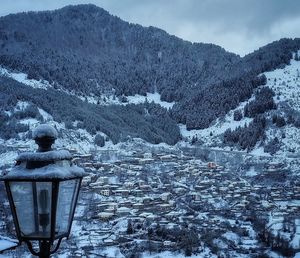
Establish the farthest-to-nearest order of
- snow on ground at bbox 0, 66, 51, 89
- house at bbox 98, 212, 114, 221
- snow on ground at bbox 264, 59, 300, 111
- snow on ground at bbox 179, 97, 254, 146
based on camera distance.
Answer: snow on ground at bbox 264, 59, 300, 111 < snow on ground at bbox 0, 66, 51, 89 < snow on ground at bbox 179, 97, 254, 146 < house at bbox 98, 212, 114, 221

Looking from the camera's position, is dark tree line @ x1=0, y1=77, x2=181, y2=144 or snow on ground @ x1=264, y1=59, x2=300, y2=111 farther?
snow on ground @ x1=264, y1=59, x2=300, y2=111

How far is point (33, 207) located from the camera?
106 inches

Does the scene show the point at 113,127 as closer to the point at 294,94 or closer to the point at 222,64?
the point at 294,94

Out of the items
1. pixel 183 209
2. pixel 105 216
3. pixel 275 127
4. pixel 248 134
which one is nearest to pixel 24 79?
pixel 248 134

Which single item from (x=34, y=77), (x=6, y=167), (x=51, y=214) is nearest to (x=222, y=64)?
(x=34, y=77)

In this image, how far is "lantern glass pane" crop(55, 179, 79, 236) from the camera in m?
2.74

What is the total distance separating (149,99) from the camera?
91875mm

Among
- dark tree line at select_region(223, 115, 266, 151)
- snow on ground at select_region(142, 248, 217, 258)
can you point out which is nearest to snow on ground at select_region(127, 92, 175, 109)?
dark tree line at select_region(223, 115, 266, 151)

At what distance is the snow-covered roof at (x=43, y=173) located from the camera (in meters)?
2.65

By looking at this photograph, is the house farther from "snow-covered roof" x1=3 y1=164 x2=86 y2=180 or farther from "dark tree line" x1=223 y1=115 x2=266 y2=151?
"dark tree line" x1=223 y1=115 x2=266 y2=151

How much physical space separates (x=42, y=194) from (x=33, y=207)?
0.08 metres

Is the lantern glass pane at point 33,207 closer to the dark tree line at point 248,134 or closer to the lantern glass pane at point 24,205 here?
the lantern glass pane at point 24,205

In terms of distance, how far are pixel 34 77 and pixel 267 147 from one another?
36457 millimetres

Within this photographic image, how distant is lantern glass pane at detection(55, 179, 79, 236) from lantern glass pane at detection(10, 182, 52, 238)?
0.06 metres
